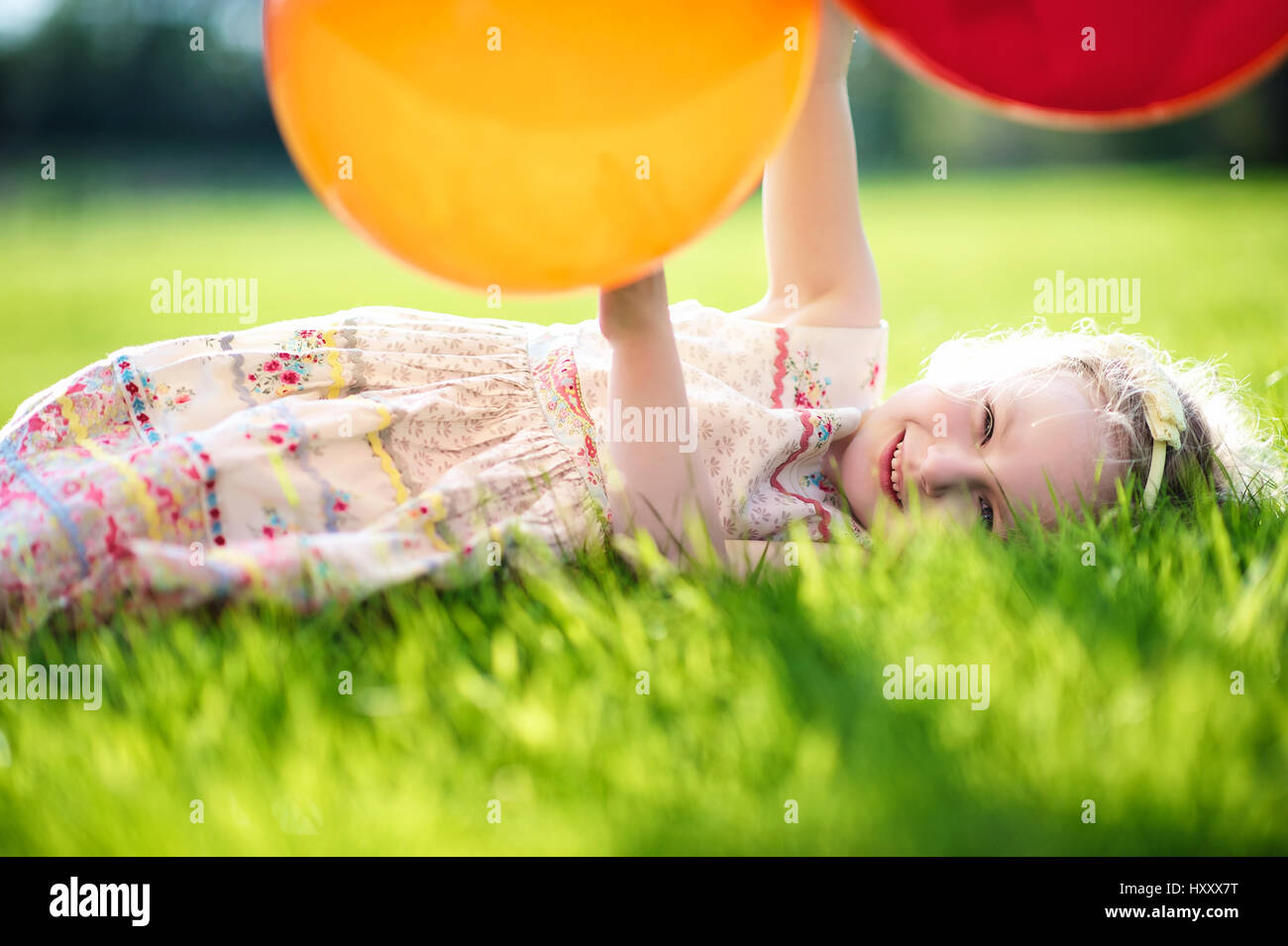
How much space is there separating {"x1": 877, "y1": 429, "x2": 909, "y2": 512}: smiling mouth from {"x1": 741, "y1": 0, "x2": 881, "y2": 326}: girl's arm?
0.87 ft

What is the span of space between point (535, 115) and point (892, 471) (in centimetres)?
83

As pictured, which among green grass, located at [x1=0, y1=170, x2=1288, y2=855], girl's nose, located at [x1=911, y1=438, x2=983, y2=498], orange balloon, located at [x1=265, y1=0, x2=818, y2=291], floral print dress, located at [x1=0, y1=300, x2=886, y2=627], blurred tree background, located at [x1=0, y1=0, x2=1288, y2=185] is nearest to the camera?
green grass, located at [x1=0, y1=170, x2=1288, y2=855]

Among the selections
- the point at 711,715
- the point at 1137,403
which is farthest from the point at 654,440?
the point at 1137,403

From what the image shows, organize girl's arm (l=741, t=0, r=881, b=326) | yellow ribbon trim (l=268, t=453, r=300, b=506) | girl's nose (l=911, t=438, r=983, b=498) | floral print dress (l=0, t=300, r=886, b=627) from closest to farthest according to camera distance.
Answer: floral print dress (l=0, t=300, r=886, b=627) → yellow ribbon trim (l=268, t=453, r=300, b=506) → girl's nose (l=911, t=438, r=983, b=498) → girl's arm (l=741, t=0, r=881, b=326)

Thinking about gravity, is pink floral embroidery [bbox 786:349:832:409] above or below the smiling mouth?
above

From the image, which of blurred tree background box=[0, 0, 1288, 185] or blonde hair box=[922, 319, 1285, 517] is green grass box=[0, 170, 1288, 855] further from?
blurred tree background box=[0, 0, 1288, 185]

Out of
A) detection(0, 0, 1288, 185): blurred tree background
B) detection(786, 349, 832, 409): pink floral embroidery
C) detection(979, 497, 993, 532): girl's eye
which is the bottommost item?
detection(979, 497, 993, 532): girl's eye

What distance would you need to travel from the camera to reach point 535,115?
1113 millimetres

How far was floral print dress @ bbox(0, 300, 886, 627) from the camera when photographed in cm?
137

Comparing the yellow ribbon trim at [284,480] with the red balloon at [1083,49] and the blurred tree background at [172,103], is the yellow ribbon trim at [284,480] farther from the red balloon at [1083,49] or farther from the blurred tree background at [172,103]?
the blurred tree background at [172,103]

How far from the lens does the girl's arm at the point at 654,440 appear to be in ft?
4.64

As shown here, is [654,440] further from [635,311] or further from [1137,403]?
[1137,403]

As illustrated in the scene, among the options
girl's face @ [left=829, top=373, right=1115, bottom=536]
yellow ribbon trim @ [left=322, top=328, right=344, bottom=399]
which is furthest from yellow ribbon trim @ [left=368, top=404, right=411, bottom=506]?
girl's face @ [left=829, top=373, right=1115, bottom=536]
